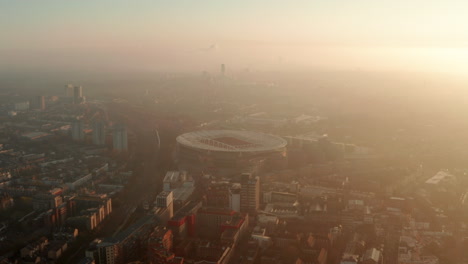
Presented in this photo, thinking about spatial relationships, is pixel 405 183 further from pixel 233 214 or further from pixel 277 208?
pixel 233 214

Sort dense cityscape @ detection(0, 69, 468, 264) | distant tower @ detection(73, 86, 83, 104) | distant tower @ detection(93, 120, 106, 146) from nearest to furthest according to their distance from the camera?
dense cityscape @ detection(0, 69, 468, 264) < distant tower @ detection(93, 120, 106, 146) < distant tower @ detection(73, 86, 83, 104)

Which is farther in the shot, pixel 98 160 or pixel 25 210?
pixel 98 160

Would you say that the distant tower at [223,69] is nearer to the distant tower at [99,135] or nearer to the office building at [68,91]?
the office building at [68,91]

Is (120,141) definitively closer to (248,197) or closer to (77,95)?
(248,197)

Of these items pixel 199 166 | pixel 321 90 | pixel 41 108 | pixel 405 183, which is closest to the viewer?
pixel 405 183

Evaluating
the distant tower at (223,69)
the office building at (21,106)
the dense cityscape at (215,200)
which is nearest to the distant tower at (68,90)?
the office building at (21,106)

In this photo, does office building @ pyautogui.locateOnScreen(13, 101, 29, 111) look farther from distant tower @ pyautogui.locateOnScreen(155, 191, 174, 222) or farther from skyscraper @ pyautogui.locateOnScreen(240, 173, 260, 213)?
skyscraper @ pyautogui.locateOnScreen(240, 173, 260, 213)

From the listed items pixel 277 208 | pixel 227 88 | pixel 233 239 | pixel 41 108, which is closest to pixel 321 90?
pixel 227 88

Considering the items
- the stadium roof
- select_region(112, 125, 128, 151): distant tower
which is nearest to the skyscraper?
the stadium roof
